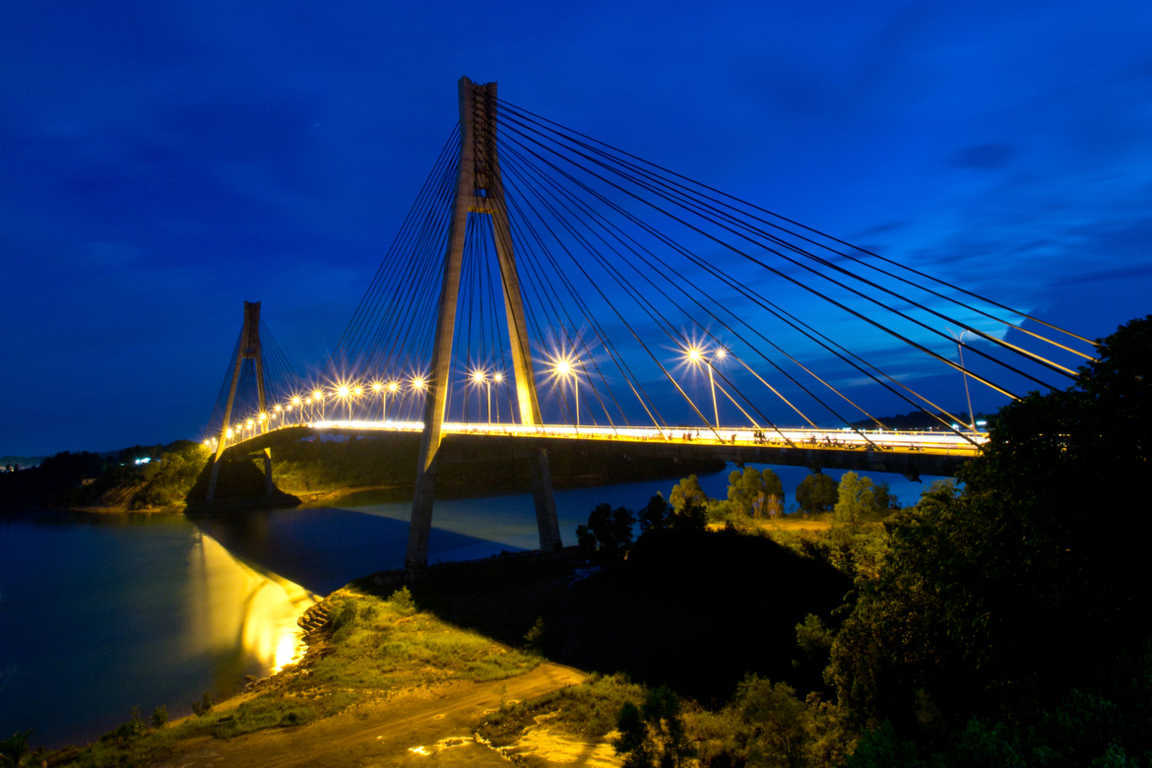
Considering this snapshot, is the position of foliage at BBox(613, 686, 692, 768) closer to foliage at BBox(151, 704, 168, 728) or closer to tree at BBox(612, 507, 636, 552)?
foliage at BBox(151, 704, 168, 728)

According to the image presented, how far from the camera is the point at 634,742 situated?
9938 millimetres

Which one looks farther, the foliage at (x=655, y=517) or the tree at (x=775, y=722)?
the foliage at (x=655, y=517)

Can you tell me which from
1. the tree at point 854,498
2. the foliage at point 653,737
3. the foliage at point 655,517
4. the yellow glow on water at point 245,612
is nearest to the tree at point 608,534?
the foliage at point 655,517

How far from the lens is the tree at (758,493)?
46.8 meters

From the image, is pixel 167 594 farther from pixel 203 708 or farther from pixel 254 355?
pixel 254 355

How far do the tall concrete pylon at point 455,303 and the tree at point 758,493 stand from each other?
2423cm

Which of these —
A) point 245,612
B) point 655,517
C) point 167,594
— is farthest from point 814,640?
point 167,594

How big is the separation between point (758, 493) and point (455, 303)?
106 feet

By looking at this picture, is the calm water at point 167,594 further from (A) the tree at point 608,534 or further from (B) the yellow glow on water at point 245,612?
(A) the tree at point 608,534

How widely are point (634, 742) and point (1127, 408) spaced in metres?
8.82

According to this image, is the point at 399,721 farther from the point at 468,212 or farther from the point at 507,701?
the point at 468,212

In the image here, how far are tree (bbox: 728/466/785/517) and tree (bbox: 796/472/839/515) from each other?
5.89ft

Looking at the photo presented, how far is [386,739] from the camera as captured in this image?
11984 millimetres

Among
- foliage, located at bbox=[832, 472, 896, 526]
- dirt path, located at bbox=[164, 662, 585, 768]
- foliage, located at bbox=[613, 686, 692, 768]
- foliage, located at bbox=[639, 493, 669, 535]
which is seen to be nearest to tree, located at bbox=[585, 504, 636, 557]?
foliage, located at bbox=[639, 493, 669, 535]
